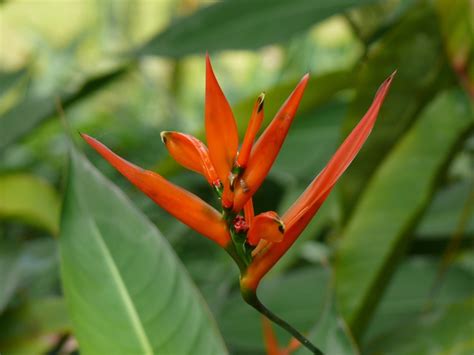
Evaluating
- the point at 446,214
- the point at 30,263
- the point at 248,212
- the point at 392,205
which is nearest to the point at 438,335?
the point at 392,205

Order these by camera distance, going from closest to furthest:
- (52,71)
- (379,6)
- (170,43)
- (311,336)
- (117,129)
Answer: (311,336)
(170,43)
(379,6)
(117,129)
(52,71)

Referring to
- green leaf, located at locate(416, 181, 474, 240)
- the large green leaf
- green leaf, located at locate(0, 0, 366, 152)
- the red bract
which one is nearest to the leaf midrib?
the large green leaf

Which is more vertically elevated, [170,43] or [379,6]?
[170,43]

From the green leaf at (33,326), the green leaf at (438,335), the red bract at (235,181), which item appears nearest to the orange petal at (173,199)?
the red bract at (235,181)

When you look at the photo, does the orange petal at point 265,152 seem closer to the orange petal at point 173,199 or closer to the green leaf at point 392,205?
the orange petal at point 173,199

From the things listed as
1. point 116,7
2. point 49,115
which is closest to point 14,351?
point 49,115

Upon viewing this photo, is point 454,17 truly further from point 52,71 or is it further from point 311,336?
point 52,71

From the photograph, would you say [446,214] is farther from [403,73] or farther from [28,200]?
[28,200]
